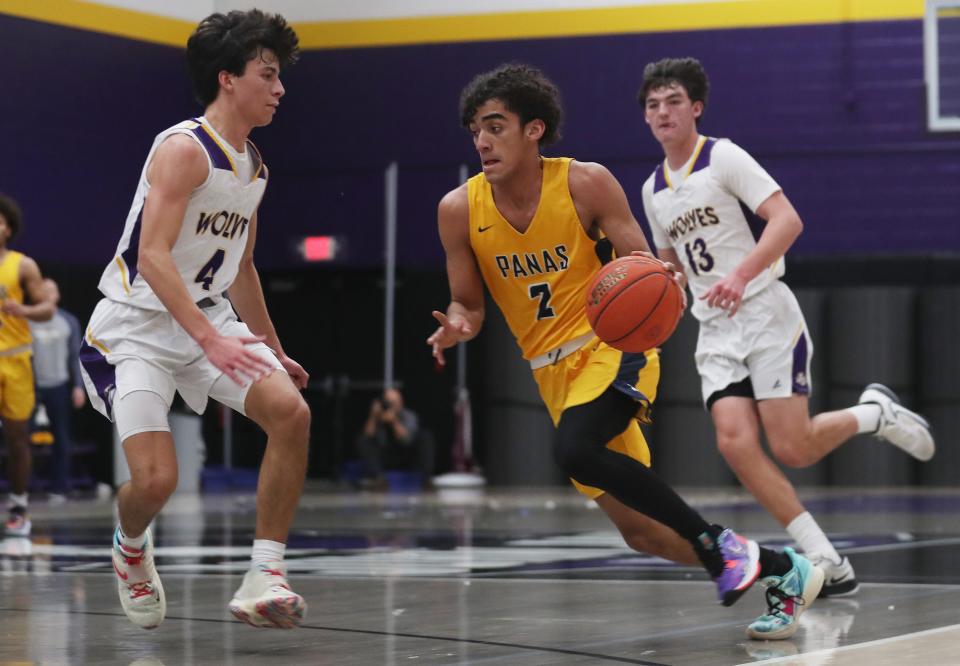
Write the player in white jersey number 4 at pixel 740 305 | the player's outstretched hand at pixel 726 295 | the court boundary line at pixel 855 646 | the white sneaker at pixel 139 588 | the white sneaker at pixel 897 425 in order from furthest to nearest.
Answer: the white sneaker at pixel 897 425 < the player in white jersey number 4 at pixel 740 305 < the player's outstretched hand at pixel 726 295 < the white sneaker at pixel 139 588 < the court boundary line at pixel 855 646

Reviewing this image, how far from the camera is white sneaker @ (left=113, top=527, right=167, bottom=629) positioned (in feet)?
16.1

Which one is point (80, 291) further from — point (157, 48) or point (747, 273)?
point (747, 273)

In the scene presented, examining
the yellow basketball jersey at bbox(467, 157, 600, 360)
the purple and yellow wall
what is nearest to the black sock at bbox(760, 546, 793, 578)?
the yellow basketball jersey at bbox(467, 157, 600, 360)

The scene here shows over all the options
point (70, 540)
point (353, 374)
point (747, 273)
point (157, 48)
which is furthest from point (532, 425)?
point (747, 273)

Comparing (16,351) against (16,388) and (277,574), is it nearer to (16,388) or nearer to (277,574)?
(16,388)

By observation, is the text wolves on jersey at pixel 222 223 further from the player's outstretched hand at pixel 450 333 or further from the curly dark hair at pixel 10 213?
the curly dark hair at pixel 10 213

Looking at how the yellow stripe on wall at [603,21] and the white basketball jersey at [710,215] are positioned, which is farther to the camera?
the yellow stripe on wall at [603,21]

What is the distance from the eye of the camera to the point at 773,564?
4.83 metres

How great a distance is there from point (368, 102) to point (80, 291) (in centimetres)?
381

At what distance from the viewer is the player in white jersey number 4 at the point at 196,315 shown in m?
4.80

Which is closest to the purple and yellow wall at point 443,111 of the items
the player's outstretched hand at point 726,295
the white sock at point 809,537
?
the white sock at point 809,537

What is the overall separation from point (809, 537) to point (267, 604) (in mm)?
2253

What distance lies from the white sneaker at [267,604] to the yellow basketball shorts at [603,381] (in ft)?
3.21

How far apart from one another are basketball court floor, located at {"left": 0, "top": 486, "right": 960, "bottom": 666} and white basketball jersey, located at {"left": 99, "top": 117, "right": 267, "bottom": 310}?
1.07 m
